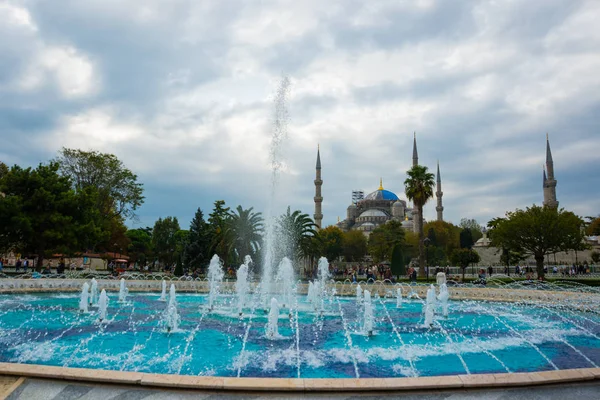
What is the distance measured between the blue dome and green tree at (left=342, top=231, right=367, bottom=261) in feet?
108

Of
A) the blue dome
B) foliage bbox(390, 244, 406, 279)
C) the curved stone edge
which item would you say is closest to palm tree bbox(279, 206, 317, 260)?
foliage bbox(390, 244, 406, 279)

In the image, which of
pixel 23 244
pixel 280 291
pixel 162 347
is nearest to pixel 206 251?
pixel 23 244

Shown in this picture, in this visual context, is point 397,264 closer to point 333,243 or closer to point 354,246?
point 333,243

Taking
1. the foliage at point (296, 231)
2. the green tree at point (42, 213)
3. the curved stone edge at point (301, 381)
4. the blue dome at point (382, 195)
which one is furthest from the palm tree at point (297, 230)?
the blue dome at point (382, 195)

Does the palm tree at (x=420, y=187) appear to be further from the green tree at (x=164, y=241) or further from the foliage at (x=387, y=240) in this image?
the green tree at (x=164, y=241)

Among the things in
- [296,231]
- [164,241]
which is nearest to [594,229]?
[296,231]

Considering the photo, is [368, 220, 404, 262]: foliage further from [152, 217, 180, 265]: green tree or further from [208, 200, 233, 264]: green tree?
[152, 217, 180, 265]: green tree

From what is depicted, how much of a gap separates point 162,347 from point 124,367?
1.45m

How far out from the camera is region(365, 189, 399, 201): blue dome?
96.7m

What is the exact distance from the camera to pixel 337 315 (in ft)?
43.9

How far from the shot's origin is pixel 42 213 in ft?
81.2

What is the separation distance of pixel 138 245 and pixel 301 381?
181ft

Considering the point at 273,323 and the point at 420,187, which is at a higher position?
the point at 420,187

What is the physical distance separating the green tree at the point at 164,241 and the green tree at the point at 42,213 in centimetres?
2404
